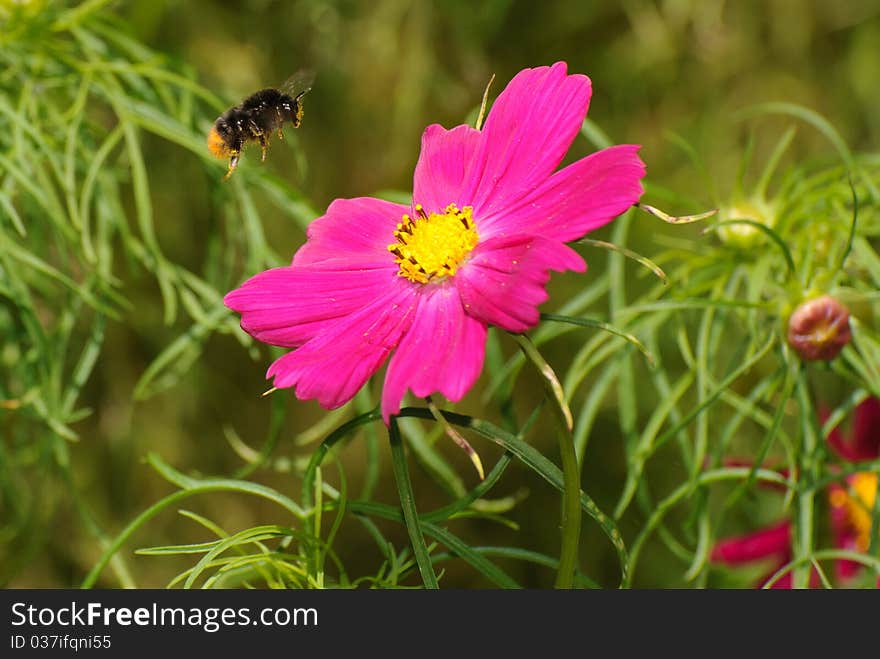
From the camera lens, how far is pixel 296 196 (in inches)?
27.0

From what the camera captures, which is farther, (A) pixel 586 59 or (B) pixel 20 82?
(A) pixel 586 59

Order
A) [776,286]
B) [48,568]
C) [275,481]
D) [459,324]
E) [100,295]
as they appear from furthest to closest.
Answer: [275,481] < [48,568] < [100,295] < [776,286] < [459,324]

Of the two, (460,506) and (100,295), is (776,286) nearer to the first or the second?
(460,506)

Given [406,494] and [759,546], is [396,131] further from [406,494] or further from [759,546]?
[406,494]

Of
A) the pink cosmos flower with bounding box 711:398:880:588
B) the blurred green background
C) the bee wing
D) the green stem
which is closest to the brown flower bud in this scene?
the green stem

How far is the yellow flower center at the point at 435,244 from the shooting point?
1.36 ft

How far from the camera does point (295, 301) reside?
0.40m

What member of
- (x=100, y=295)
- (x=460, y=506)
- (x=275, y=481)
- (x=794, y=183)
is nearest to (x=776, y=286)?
(x=794, y=183)

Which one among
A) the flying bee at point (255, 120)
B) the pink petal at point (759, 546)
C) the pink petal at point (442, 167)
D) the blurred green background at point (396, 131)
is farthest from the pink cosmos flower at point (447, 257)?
the blurred green background at point (396, 131)

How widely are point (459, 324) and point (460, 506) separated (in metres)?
0.10

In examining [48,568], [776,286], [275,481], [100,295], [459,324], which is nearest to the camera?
[459,324]

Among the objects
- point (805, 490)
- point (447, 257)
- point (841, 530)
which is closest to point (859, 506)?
point (841, 530)

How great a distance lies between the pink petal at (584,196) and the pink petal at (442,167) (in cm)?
5

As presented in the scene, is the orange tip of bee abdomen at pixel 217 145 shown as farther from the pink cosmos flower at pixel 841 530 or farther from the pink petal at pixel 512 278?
the pink cosmos flower at pixel 841 530
